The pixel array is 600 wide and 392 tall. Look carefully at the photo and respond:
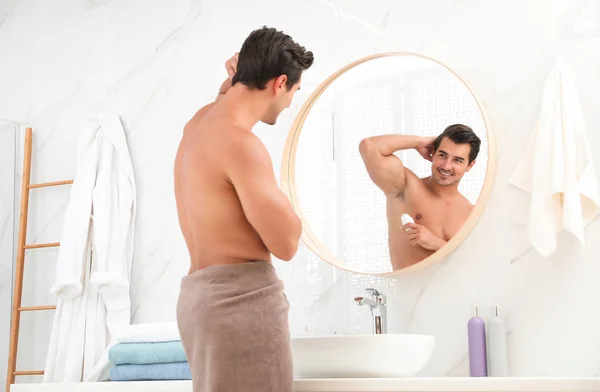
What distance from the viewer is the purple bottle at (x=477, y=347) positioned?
2324 mm

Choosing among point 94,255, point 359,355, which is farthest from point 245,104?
point 94,255

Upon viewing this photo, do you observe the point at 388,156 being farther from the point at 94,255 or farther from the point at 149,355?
the point at 94,255

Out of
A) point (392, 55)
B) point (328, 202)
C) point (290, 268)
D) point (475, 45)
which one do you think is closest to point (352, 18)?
point (392, 55)

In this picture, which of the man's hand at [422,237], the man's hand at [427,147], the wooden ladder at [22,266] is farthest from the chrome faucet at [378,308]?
the wooden ladder at [22,266]

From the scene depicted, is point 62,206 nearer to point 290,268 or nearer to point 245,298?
point 290,268

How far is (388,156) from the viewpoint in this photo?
2631 mm

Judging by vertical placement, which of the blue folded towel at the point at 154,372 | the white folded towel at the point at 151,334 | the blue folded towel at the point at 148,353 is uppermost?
the white folded towel at the point at 151,334

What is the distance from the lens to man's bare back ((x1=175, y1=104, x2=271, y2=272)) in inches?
72.4

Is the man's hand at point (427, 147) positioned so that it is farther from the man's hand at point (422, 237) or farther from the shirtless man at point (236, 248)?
the shirtless man at point (236, 248)

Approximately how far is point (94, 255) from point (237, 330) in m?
1.43

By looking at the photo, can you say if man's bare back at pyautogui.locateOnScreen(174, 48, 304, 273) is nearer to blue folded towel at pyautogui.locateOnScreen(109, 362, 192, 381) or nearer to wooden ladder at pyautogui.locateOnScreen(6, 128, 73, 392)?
blue folded towel at pyautogui.locateOnScreen(109, 362, 192, 381)

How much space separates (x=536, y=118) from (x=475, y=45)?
1.02ft

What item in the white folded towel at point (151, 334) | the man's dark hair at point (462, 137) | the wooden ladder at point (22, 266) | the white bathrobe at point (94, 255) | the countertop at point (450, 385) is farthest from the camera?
the wooden ladder at point (22, 266)

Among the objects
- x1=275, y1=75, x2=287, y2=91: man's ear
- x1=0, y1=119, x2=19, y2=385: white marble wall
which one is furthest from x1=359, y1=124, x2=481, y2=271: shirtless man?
x1=0, y1=119, x2=19, y2=385: white marble wall
